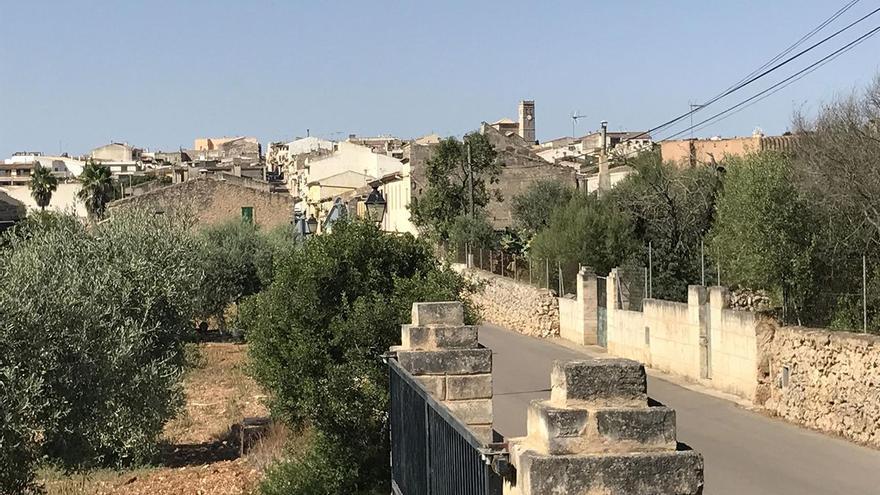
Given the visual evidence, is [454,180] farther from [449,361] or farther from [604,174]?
[449,361]

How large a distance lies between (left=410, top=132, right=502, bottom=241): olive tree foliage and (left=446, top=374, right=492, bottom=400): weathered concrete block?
4303 cm

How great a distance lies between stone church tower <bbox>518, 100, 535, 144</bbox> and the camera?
323 feet

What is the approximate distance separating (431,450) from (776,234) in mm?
14663

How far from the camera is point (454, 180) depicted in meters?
52.8

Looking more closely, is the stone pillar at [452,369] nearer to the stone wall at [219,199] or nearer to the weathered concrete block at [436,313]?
the weathered concrete block at [436,313]

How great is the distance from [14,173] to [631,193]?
391 feet

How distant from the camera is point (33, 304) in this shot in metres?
12.2

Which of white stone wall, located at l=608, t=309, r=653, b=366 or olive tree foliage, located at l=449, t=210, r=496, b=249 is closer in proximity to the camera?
white stone wall, located at l=608, t=309, r=653, b=366

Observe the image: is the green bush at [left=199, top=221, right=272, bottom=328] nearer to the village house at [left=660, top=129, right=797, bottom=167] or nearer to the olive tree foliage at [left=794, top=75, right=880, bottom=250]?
the village house at [left=660, top=129, right=797, bottom=167]

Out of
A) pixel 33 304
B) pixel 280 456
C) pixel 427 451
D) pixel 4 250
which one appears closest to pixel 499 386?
pixel 280 456

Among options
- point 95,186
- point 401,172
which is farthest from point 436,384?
point 95,186

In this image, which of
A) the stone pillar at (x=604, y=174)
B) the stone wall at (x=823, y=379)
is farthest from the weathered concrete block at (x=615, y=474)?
the stone pillar at (x=604, y=174)

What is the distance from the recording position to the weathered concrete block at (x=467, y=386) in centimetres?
768

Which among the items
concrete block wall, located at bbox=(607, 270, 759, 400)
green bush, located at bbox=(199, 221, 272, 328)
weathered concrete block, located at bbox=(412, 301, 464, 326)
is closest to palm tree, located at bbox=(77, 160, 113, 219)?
green bush, located at bbox=(199, 221, 272, 328)
